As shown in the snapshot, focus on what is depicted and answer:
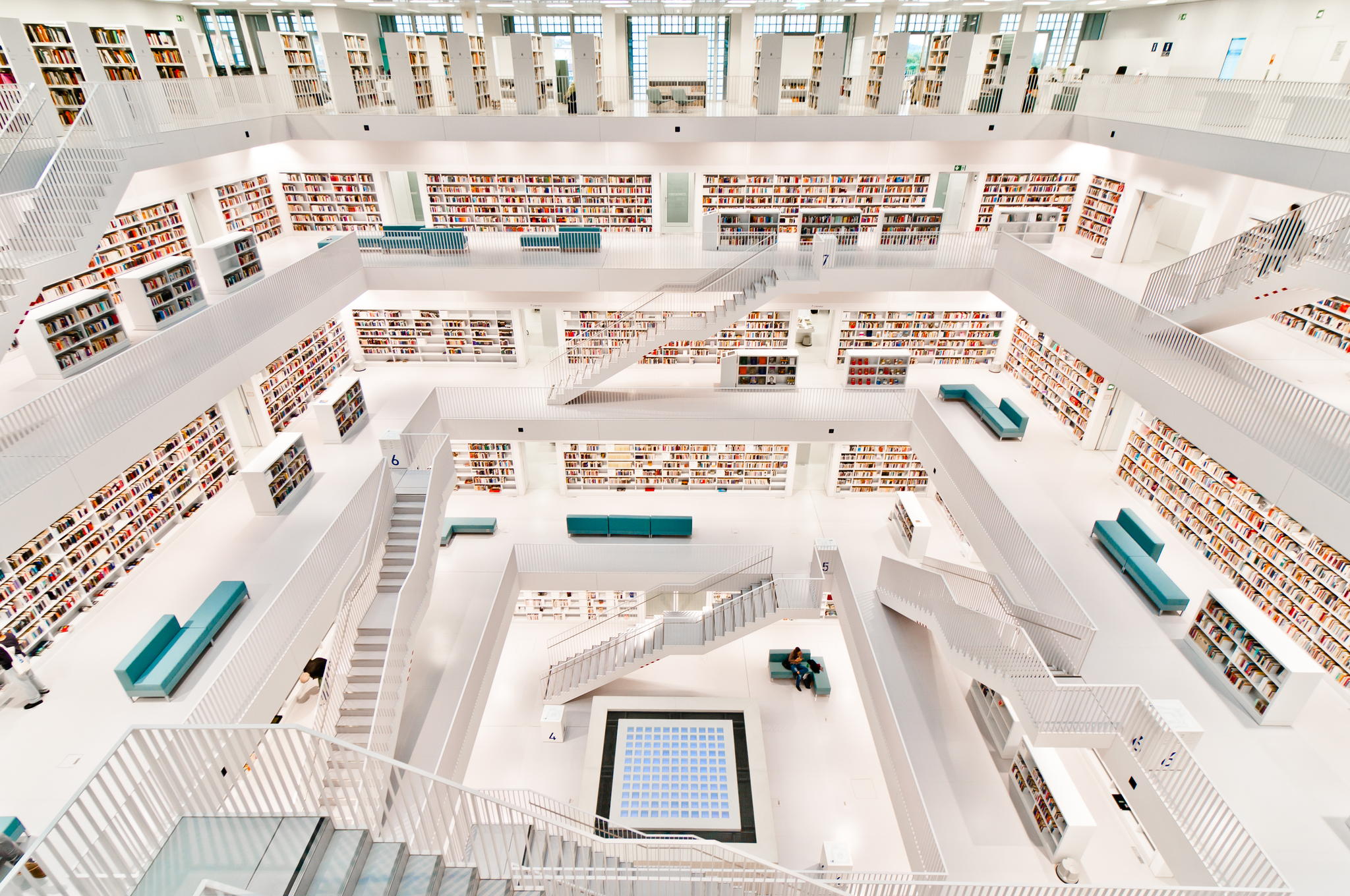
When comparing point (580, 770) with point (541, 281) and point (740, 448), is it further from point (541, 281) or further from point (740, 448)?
point (541, 281)

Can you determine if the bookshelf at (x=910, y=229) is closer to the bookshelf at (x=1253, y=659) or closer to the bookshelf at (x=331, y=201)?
the bookshelf at (x=1253, y=659)

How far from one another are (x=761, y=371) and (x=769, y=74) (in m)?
5.75

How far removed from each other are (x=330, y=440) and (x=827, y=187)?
1157 cm

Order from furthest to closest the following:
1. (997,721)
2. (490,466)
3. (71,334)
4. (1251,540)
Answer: (490,466)
(997,721)
(1251,540)
(71,334)

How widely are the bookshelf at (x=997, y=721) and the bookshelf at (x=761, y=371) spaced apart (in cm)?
666

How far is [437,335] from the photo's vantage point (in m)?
15.1

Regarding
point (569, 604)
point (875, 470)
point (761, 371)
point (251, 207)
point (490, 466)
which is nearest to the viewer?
point (251, 207)

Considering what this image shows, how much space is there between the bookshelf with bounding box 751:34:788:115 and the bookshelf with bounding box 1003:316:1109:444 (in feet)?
21.6

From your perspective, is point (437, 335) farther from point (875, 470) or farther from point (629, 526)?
point (875, 470)

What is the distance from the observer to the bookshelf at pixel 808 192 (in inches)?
565

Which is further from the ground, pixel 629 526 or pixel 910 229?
pixel 910 229

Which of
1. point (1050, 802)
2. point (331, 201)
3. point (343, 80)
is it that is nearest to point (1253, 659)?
point (1050, 802)

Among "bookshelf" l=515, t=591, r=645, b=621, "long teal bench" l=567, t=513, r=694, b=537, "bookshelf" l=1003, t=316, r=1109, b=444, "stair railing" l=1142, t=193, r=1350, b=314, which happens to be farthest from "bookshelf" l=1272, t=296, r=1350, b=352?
"bookshelf" l=515, t=591, r=645, b=621

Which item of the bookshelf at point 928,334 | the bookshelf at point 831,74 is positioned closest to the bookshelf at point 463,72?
the bookshelf at point 831,74
